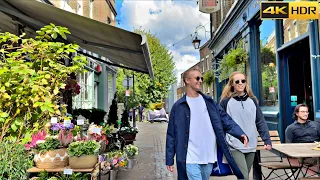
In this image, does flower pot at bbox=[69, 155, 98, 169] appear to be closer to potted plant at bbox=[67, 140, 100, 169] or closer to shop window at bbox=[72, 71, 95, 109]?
potted plant at bbox=[67, 140, 100, 169]

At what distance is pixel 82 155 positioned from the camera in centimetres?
355

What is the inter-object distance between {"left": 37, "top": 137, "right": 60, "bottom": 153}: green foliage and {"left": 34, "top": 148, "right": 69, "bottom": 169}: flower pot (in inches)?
1.7

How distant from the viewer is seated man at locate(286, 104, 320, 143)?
16.6ft

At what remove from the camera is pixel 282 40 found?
810 centimetres

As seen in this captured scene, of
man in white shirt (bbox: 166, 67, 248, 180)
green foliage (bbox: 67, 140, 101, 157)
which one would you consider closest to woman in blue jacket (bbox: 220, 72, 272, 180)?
man in white shirt (bbox: 166, 67, 248, 180)

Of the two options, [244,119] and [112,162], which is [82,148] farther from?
[244,119]

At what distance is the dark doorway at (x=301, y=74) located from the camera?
7.63 m

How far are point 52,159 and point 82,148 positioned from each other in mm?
384

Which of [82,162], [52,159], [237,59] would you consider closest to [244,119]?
[82,162]

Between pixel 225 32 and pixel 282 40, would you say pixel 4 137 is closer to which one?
pixel 282 40

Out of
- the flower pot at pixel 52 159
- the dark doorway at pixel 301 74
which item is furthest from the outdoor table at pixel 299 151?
the dark doorway at pixel 301 74

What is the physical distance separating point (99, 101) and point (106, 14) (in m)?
6.23

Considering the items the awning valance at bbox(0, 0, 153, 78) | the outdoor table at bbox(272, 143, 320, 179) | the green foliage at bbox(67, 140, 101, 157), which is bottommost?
the outdoor table at bbox(272, 143, 320, 179)

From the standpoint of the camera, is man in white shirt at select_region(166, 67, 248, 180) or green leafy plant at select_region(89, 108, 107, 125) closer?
man in white shirt at select_region(166, 67, 248, 180)
